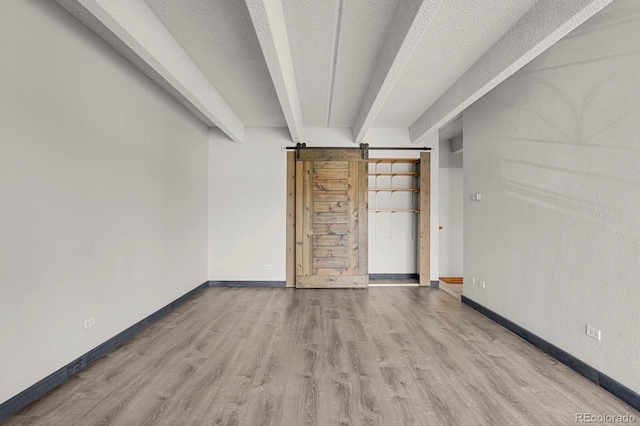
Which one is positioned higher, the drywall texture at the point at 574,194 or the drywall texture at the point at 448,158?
the drywall texture at the point at 448,158

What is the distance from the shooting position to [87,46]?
2.75 m

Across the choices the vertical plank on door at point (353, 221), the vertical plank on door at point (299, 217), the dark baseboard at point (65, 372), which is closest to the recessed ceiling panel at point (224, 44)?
the vertical plank on door at point (299, 217)

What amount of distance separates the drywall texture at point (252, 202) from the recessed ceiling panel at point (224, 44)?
4.11 ft

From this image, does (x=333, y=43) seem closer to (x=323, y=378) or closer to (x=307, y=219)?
(x=323, y=378)

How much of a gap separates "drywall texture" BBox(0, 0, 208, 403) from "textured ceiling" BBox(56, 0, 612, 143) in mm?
333

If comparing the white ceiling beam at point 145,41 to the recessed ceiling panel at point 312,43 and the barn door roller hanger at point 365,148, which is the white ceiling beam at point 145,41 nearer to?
the recessed ceiling panel at point 312,43

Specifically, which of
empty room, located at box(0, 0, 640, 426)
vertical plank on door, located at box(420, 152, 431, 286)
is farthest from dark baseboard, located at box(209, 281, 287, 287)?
vertical plank on door, located at box(420, 152, 431, 286)

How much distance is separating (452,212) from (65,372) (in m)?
6.71

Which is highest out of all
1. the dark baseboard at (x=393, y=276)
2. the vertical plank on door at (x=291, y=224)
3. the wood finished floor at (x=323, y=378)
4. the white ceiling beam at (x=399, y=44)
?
the white ceiling beam at (x=399, y=44)

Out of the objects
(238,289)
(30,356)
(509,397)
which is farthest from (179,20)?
(238,289)

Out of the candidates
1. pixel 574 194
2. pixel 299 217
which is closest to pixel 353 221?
pixel 299 217

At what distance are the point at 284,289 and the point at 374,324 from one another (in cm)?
224

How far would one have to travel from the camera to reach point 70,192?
2574mm

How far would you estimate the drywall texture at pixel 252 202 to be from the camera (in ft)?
19.2
